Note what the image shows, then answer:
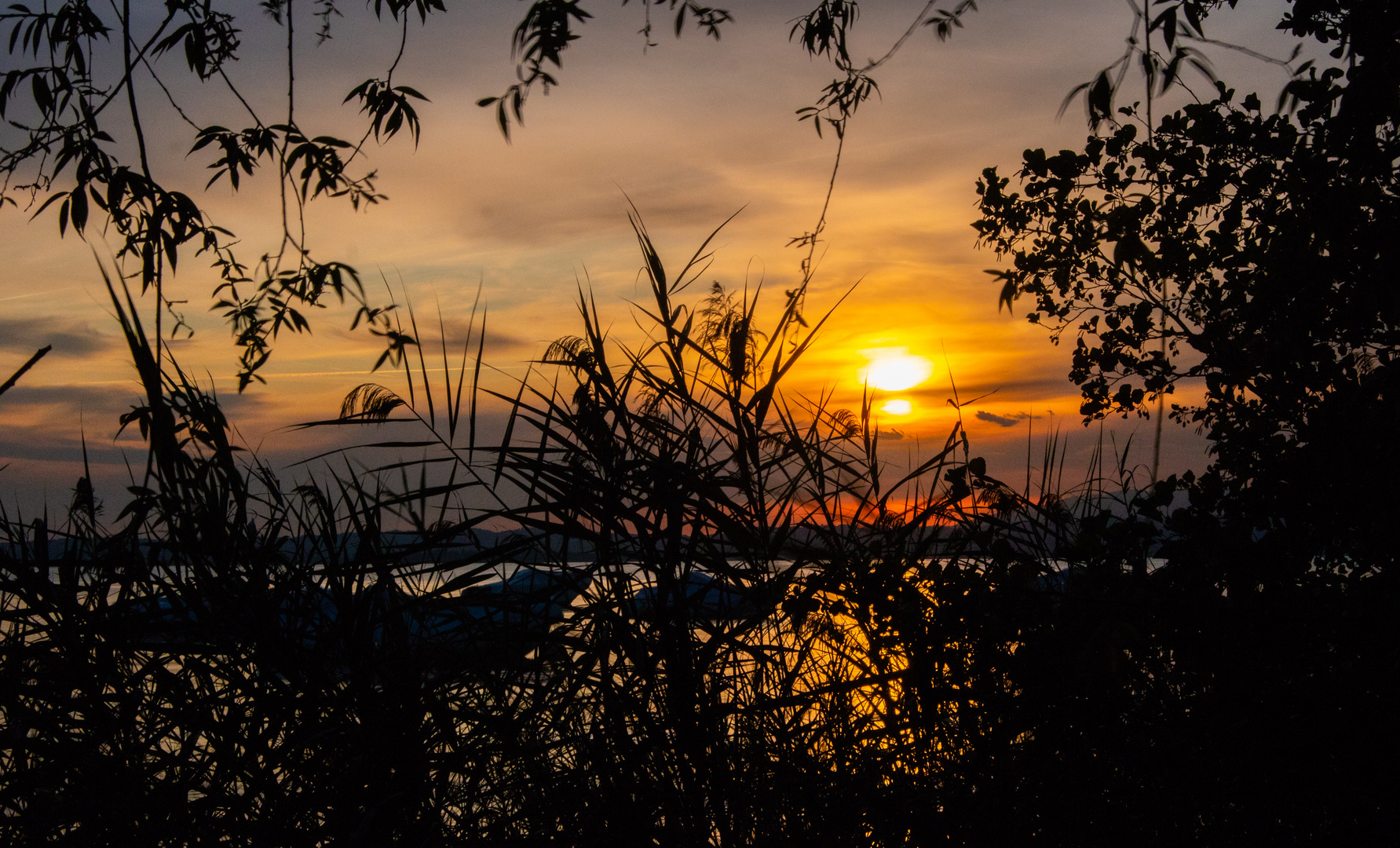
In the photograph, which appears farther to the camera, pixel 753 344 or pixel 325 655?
pixel 753 344

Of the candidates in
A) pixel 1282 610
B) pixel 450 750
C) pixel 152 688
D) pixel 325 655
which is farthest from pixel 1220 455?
pixel 152 688

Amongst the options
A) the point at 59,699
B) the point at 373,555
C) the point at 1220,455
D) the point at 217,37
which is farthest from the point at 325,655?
the point at 1220,455

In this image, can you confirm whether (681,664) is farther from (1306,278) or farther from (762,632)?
(1306,278)

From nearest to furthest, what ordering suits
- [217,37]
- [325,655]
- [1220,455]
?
[325,655] → [1220,455] → [217,37]

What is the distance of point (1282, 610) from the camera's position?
196cm

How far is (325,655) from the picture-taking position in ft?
7.11

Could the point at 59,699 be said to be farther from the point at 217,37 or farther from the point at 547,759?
the point at 217,37

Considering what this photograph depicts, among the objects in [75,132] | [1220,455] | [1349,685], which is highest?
[75,132]

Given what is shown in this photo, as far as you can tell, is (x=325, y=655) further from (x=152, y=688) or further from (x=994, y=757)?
(x=994, y=757)

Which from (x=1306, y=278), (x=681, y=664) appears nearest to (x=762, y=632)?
(x=681, y=664)

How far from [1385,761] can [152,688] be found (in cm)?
271

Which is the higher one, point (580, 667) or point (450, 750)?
point (580, 667)

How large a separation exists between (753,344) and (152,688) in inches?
66.7

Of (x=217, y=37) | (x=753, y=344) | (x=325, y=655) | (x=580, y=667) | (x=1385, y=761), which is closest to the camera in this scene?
(x=1385, y=761)
